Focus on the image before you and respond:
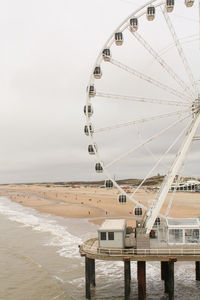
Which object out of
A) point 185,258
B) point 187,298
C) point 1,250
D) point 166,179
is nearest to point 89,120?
point 166,179

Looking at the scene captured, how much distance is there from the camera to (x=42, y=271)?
24781 millimetres

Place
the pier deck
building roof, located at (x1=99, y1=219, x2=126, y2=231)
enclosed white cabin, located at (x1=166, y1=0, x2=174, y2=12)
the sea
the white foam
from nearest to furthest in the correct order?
the pier deck → building roof, located at (x1=99, y1=219, x2=126, y2=231) → the sea → enclosed white cabin, located at (x1=166, y1=0, x2=174, y2=12) → the white foam

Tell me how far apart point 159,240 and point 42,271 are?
1074cm

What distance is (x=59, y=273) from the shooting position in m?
24.2

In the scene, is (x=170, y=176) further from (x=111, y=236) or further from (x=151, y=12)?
(x=151, y=12)

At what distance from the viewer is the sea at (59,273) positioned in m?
20.4

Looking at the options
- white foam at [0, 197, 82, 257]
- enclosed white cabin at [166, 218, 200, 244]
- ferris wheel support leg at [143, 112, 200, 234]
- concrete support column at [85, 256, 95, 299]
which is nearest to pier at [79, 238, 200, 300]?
concrete support column at [85, 256, 95, 299]

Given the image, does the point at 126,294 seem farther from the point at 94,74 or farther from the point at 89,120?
the point at 94,74

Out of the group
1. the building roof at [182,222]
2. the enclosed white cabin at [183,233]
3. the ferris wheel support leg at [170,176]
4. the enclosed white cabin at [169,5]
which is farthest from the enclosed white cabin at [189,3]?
the enclosed white cabin at [183,233]

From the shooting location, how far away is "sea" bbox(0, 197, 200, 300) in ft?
67.0

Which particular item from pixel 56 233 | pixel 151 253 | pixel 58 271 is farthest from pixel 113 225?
pixel 56 233

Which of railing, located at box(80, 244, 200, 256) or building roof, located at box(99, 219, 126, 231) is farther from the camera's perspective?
building roof, located at box(99, 219, 126, 231)

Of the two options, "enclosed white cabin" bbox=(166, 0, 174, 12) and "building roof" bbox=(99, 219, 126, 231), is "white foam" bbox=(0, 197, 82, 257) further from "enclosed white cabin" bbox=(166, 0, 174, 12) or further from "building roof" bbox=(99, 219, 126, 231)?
Result: "enclosed white cabin" bbox=(166, 0, 174, 12)

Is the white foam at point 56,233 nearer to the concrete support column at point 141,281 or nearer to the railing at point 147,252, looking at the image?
the railing at point 147,252
